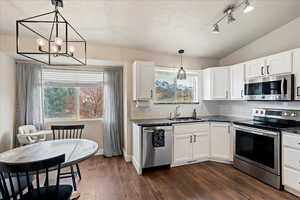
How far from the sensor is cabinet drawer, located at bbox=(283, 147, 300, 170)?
7.27ft

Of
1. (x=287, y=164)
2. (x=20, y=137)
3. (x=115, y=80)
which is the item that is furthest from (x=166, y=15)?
(x=20, y=137)

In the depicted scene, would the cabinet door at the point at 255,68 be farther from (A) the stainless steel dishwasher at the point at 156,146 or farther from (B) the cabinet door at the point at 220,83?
(A) the stainless steel dishwasher at the point at 156,146

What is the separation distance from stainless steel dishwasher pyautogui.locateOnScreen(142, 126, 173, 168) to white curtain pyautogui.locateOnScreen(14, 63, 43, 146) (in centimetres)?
248

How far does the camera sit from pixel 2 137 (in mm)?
2791

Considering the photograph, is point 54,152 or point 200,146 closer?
point 54,152

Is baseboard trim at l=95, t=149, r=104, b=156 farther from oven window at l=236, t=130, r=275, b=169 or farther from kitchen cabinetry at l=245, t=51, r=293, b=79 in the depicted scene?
kitchen cabinetry at l=245, t=51, r=293, b=79

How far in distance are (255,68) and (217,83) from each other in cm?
87

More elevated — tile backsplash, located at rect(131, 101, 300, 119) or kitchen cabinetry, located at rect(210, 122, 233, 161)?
tile backsplash, located at rect(131, 101, 300, 119)

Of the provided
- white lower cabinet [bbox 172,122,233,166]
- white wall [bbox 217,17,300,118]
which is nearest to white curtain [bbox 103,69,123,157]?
white lower cabinet [bbox 172,122,233,166]

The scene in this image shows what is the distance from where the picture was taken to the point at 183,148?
329 centimetres

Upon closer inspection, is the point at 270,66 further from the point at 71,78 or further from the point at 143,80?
the point at 71,78

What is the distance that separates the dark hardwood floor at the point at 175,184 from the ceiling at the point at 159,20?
267cm

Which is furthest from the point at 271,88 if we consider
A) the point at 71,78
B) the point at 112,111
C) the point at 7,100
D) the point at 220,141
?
the point at 7,100

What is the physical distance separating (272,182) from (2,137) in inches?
184
